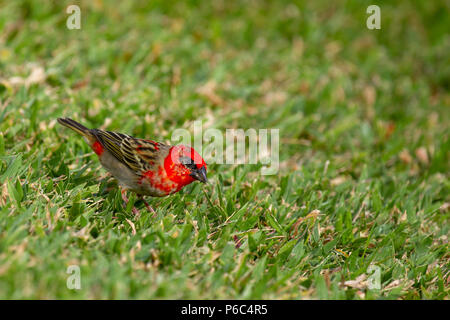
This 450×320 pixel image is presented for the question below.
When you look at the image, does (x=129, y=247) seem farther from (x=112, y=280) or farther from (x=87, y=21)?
(x=87, y=21)

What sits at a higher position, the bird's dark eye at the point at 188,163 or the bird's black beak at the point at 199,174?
the bird's dark eye at the point at 188,163

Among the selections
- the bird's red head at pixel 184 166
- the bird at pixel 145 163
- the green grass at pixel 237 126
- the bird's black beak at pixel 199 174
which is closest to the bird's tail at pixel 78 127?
the bird at pixel 145 163

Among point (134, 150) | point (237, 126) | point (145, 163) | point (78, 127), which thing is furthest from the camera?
point (237, 126)

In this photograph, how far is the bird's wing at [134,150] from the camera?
415cm

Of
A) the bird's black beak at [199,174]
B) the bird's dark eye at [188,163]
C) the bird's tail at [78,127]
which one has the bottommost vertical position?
the bird's black beak at [199,174]

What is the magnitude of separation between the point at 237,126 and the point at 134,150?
1920 millimetres

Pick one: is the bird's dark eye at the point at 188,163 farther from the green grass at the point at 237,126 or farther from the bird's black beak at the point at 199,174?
the green grass at the point at 237,126

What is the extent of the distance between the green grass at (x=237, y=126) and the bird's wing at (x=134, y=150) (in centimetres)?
28

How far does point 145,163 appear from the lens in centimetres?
418

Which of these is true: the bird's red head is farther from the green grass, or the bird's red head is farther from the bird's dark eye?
the green grass

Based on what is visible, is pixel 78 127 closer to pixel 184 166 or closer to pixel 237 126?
pixel 184 166

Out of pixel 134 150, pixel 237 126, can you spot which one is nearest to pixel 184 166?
pixel 134 150

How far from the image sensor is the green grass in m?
3.42
